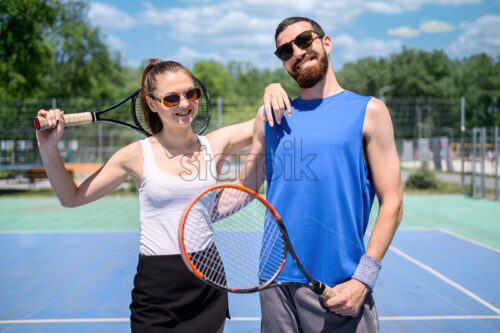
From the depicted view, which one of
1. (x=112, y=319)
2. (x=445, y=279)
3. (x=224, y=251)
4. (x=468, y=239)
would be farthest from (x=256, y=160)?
(x=468, y=239)

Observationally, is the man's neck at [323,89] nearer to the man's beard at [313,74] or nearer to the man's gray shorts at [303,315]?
the man's beard at [313,74]

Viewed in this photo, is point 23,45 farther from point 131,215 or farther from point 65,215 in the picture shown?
point 131,215

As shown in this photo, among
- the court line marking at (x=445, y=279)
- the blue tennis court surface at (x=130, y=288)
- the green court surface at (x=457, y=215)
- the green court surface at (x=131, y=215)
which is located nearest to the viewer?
the blue tennis court surface at (x=130, y=288)

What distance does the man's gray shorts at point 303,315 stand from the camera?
73.0 inches

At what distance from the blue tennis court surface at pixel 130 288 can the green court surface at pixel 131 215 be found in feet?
5.11

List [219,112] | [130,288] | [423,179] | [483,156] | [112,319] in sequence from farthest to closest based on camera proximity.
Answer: [219,112] → [423,179] → [483,156] → [130,288] → [112,319]

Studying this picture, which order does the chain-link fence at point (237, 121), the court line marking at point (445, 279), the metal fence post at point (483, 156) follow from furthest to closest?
the chain-link fence at point (237, 121) → the metal fence post at point (483, 156) → the court line marking at point (445, 279)

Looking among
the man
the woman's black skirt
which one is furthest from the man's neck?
the woman's black skirt

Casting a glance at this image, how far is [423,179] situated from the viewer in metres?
16.7

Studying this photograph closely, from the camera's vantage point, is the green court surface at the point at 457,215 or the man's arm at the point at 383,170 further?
the green court surface at the point at 457,215

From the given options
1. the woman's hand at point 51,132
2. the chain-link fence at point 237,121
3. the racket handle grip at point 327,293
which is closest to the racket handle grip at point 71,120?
the woman's hand at point 51,132

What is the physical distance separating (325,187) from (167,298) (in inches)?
34.6

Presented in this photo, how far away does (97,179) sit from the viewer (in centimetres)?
211

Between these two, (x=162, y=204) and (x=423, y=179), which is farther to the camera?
(x=423, y=179)
